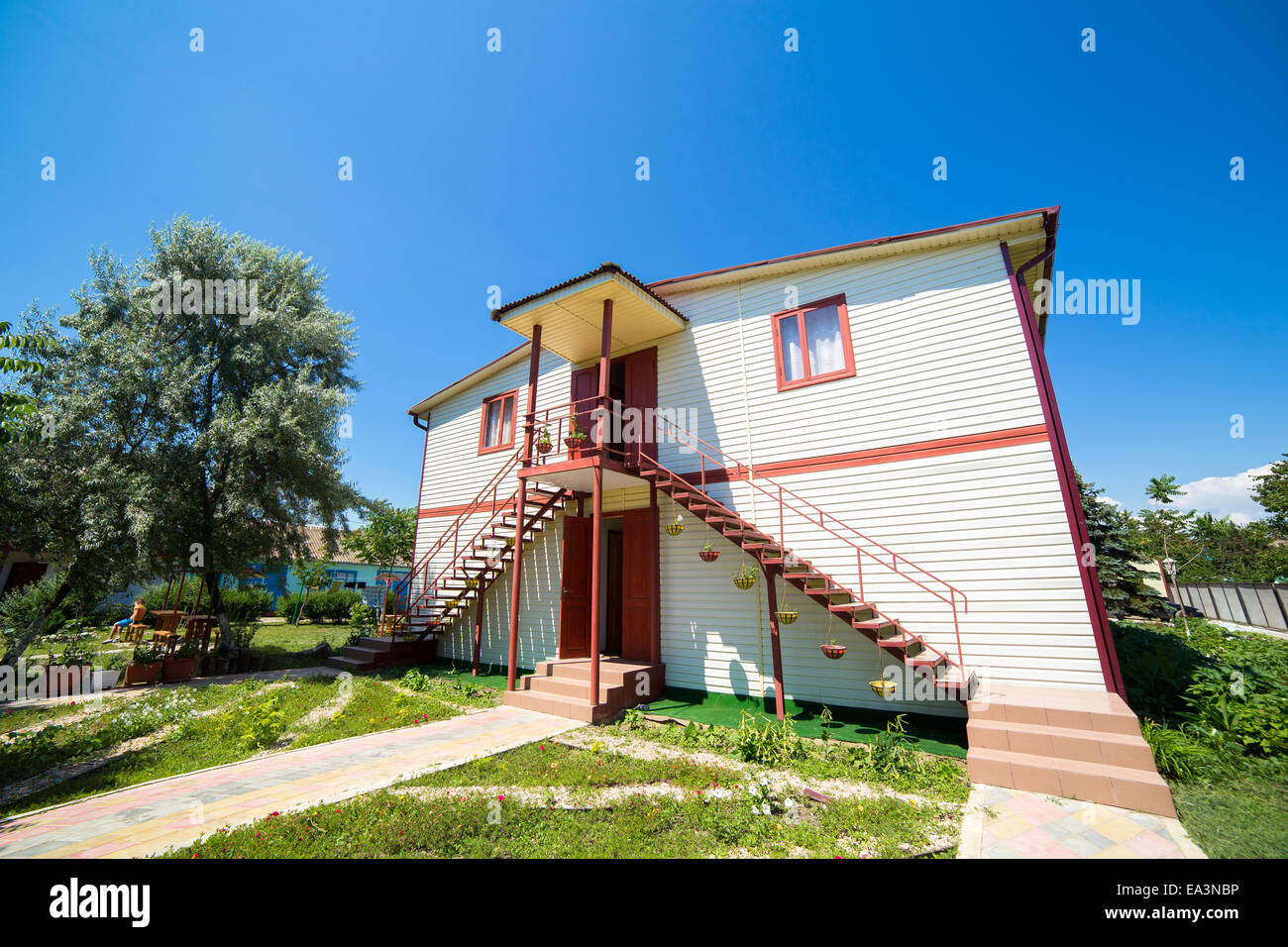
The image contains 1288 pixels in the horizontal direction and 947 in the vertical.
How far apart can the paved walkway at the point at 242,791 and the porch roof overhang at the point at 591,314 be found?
23.6ft

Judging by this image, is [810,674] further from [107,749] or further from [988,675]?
[107,749]

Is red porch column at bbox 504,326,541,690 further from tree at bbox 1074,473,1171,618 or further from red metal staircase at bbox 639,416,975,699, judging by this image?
tree at bbox 1074,473,1171,618

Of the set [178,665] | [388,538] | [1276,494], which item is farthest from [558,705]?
[1276,494]

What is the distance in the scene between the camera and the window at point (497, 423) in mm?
14008

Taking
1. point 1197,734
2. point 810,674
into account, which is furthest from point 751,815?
point 1197,734

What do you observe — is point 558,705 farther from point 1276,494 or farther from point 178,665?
point 1276,494

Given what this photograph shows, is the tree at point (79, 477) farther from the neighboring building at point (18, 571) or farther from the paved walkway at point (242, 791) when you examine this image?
the neighboring building at point (18, 571)

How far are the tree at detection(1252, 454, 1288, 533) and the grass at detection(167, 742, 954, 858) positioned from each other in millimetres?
48069

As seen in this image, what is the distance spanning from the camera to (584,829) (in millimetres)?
4223

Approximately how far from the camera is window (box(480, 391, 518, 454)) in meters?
14.0

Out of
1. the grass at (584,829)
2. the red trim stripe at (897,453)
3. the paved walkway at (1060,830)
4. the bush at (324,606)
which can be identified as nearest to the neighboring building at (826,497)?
the red trim stripe at (897,453)

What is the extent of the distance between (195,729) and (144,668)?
582 cm
